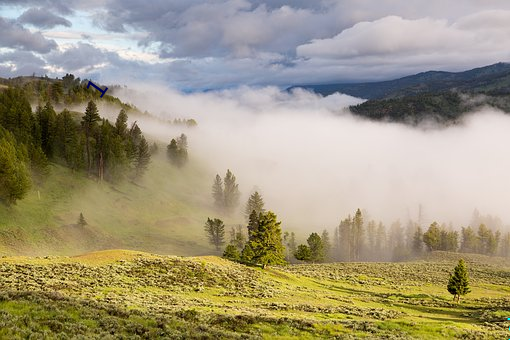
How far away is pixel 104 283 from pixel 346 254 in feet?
481

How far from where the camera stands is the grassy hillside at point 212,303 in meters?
24.3

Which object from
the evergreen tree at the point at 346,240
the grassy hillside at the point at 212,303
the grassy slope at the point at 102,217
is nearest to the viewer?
the grassy hillside at the point at 212,303

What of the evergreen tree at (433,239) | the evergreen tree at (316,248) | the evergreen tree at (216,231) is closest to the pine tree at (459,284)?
the evergreen tree at (316,248)

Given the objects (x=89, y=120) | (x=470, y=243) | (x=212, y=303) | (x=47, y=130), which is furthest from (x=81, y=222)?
(x=470, y=243)

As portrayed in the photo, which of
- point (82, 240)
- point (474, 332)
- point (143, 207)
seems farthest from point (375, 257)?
point (474, 332)

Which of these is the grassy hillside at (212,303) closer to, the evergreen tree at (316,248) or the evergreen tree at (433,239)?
the evergreen tree at (316,248)

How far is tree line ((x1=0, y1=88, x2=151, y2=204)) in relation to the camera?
386ft

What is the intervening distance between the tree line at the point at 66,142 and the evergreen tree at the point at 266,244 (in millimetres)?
67493

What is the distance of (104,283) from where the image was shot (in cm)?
4366

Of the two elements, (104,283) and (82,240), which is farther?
(82,240)

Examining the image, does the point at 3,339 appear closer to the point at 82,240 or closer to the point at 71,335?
the point at 71,335

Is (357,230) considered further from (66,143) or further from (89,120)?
(66,143)

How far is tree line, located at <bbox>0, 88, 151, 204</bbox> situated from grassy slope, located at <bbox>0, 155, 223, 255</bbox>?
18.6 ft

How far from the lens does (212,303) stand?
4109 centimetres
